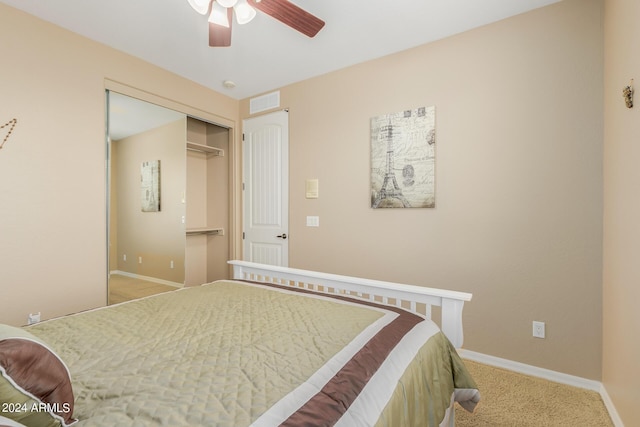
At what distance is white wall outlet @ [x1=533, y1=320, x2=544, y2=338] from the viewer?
207 cm

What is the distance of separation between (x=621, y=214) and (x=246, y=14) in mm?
2368

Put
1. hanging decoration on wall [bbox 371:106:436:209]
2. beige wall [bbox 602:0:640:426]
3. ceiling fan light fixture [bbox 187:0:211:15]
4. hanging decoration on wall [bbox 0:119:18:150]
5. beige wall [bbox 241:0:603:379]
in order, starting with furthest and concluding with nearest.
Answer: hanging decoration on wall [bbox 371:106:436:209], hanging decoration on wall [bbox 0:119:18:150], beige wall [bbox 241:0:603:379], ceiling fan light fixture [bbox 187:0:211:15], beige wall [bbox 602:0:640:426]

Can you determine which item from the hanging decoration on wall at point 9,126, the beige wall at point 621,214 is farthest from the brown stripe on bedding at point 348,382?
the hanging decoration on wall at point 9,126

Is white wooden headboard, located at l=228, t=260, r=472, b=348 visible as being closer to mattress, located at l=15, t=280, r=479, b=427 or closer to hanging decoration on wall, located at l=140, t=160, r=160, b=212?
mattress, located at l=15, t=280, r=479, b=427

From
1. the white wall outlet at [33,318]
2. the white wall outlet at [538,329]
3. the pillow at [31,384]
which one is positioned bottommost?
the white wall outlet at [538,329]

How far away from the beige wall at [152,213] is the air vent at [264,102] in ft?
2.76

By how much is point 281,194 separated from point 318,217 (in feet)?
1.94

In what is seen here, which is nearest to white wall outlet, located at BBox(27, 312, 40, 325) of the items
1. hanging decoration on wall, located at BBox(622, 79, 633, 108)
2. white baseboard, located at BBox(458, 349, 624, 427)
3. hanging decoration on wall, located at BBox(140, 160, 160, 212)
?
hanging decoration on wall, located at BBox(140, 160, 160, 212)

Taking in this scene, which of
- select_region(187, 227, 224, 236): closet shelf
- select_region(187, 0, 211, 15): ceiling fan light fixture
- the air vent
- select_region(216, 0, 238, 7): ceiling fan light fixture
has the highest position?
the air vent

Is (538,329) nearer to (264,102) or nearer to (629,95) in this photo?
(629,95)

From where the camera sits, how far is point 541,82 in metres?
2.07

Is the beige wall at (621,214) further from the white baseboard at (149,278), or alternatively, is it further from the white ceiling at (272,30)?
the white baseboard at (149,278)

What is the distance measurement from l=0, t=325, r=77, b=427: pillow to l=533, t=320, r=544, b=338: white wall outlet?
2.58 meters

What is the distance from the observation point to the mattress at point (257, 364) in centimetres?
72
